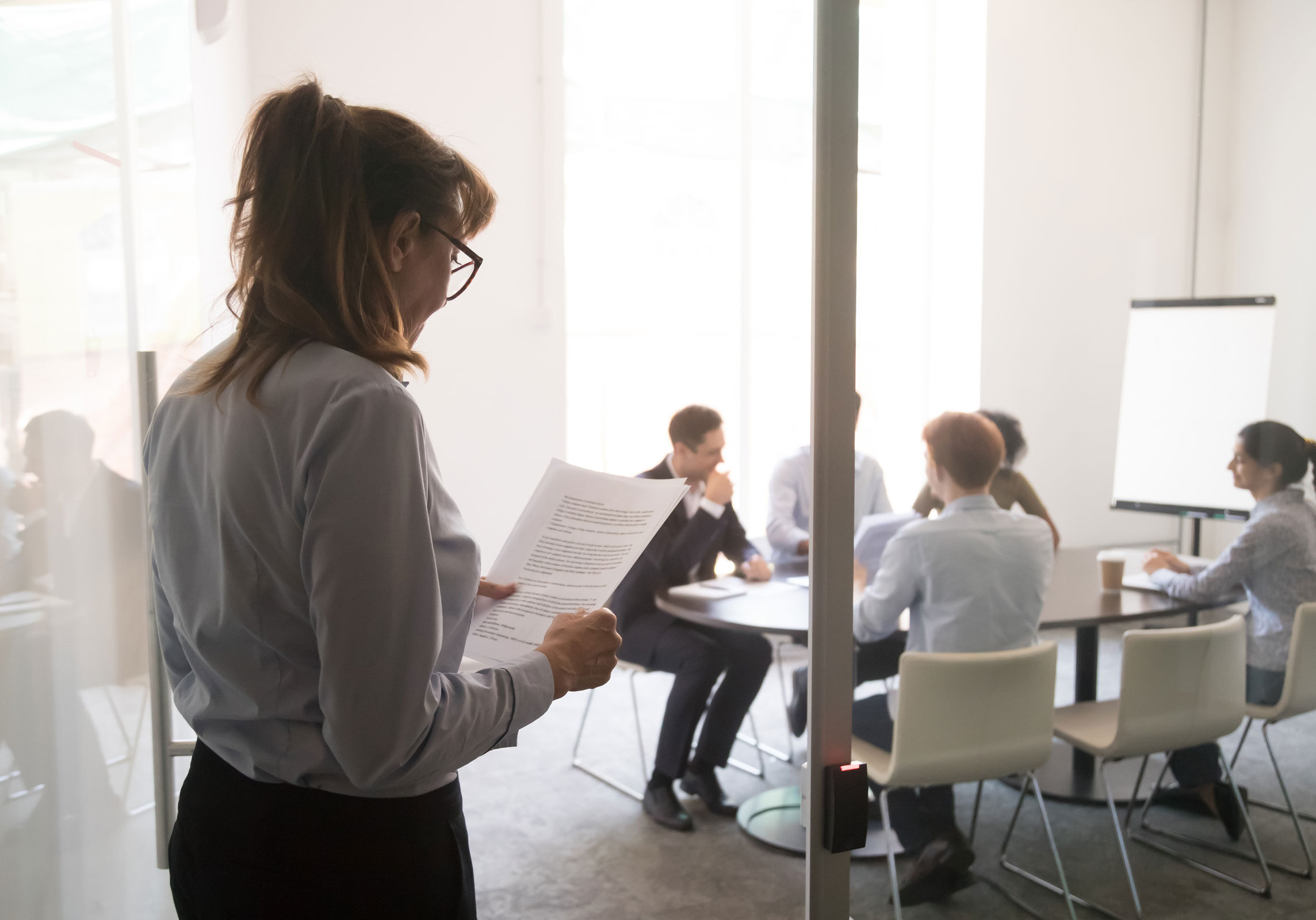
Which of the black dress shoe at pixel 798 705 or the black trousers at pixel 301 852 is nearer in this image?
the black trousers at pixel 301 852

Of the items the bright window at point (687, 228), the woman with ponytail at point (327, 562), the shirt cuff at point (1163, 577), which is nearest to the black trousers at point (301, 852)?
the woman with ponytail at point (327, 562)

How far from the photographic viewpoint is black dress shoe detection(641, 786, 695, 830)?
9.01 ft

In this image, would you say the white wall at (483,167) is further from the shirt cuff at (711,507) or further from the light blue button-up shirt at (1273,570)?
the light blue button-up shirt at (1273,570)

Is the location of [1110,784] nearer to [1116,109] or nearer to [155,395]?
[1116,109]

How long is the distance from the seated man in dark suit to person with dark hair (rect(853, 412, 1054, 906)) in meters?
1.36

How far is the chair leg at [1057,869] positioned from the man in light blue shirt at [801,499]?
0.52 meters

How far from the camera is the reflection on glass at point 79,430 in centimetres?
125

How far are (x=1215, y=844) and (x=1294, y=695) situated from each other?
0.86 ft

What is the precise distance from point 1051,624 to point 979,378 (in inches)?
15.7

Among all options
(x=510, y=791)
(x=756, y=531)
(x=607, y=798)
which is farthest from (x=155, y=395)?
(x=756, y=531)

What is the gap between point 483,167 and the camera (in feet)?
8.70

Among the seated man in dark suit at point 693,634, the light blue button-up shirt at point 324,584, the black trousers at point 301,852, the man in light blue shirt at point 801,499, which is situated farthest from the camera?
the seated man in dark suit at point 693,634

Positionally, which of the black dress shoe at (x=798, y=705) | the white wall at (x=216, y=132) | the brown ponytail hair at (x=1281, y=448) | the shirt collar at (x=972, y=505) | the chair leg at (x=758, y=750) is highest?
the white wall at (x=216, y=132)

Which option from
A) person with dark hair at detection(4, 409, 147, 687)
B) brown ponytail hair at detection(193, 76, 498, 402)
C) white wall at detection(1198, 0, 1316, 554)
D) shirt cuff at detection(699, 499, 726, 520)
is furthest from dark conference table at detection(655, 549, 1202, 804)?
shirt cuff at detection(699, 499, 726, 520)
